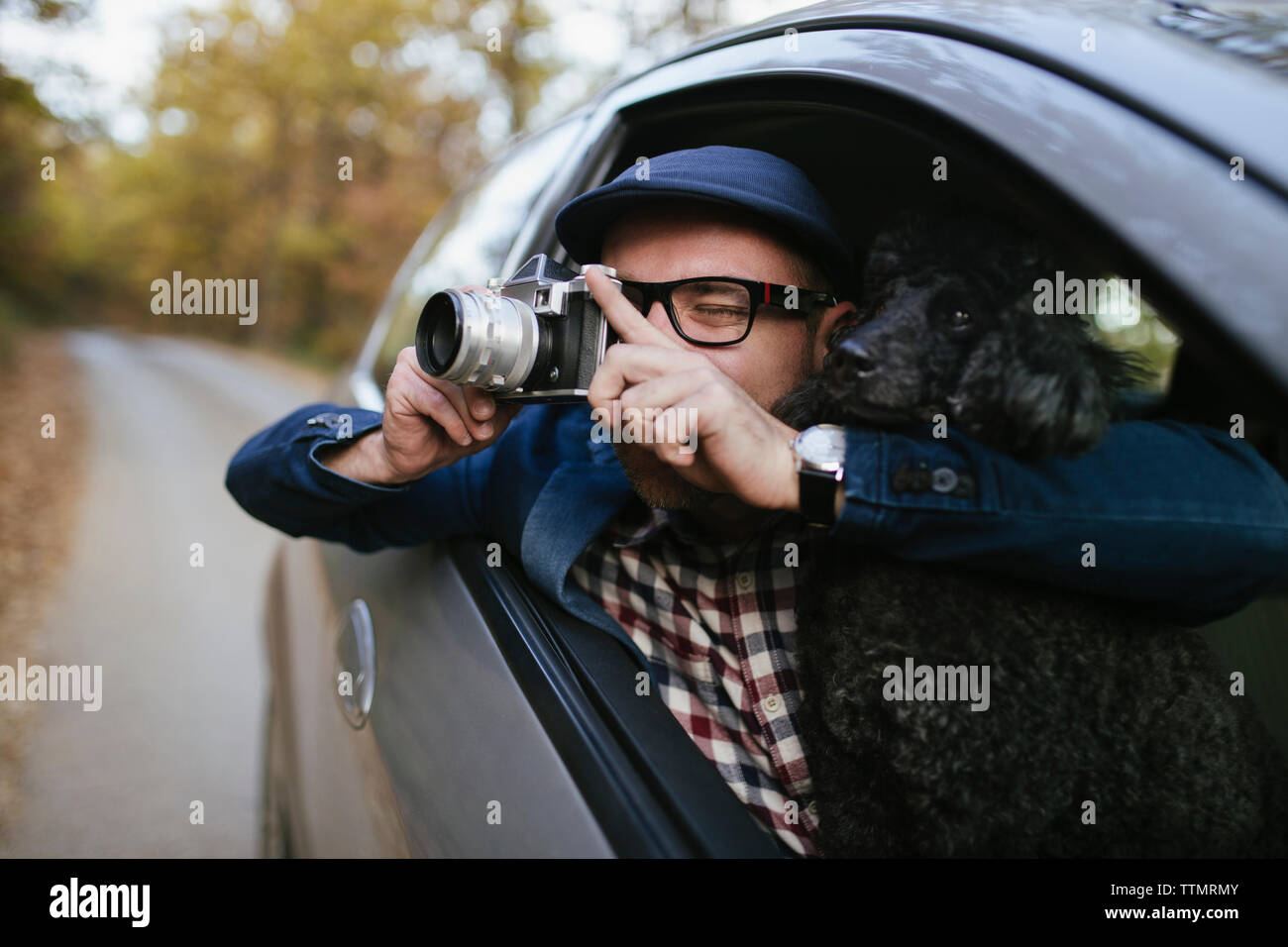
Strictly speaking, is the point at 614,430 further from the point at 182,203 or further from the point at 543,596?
the point at 182,203

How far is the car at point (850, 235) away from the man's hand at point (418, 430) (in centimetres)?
23

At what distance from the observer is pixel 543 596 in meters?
1.56

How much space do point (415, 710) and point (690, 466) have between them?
0.74 meters

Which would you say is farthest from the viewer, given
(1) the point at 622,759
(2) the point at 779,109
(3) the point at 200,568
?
(3) the point at 200,568

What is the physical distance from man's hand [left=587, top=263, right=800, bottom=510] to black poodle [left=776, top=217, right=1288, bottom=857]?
133mm

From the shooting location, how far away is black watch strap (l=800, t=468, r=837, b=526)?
3.59 ft

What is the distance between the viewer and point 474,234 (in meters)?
2.82

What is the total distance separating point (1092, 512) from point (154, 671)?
17.3ft

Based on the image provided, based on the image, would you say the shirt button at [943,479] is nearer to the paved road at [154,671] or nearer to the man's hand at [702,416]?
the man's hand at [702,416]

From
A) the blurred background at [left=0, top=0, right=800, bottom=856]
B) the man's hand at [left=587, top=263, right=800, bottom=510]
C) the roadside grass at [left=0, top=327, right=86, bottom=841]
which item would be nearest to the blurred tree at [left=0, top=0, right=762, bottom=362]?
the blurred background at [left=0, top=0, right=800, bottom=856]

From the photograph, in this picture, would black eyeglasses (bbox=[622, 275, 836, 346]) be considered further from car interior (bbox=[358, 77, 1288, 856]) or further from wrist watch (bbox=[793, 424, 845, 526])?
wrist watch (bbox=[793, 424, 845, 526])

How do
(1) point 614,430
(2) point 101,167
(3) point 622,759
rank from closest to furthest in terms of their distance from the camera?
(3) point 622,759
(1) point 614,430
(2) point 101,167
